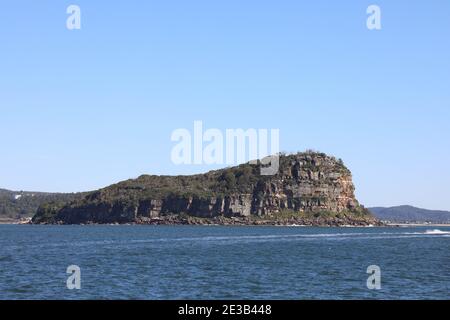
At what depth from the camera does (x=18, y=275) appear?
66.6m

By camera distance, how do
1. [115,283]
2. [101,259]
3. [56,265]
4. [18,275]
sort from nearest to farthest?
1. [115,283]
2. [18,275]
3. [56,265]
4. [101,259]

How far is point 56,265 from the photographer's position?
7994 centimetres

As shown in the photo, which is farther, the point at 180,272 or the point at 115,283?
the point at 180,272

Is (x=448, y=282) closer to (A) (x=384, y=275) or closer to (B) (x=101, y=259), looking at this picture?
(A) (x=384, y=275)

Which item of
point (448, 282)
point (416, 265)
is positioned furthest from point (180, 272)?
point (416, 265)
